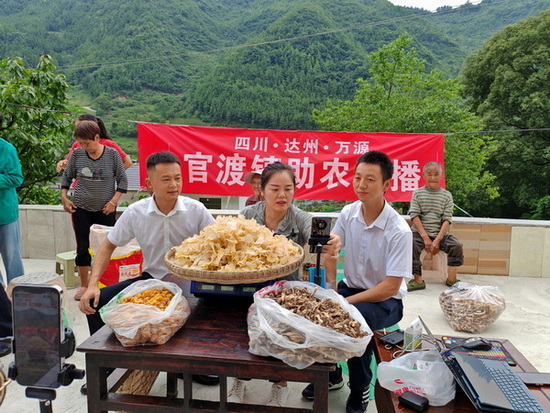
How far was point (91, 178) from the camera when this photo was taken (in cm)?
355

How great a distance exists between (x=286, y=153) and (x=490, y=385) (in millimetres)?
3928

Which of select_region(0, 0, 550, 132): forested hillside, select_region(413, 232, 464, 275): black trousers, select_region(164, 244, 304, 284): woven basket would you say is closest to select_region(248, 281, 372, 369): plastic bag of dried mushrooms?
select_region(164, 244, 304, 284): woven basket

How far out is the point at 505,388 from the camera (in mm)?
1537

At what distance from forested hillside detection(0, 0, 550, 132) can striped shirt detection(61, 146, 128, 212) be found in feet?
73.1

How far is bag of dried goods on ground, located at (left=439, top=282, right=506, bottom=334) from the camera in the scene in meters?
3.32

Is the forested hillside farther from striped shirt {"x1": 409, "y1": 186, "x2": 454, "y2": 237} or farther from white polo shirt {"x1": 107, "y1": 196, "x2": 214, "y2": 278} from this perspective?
white polo shirt {"x1": 107, "y1": 196, "x2": 214, "y2": 278}

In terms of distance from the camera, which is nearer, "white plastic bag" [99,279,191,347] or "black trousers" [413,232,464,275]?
"white plastic bag" [99,279,191,347]

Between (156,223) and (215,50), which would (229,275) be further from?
(215,50)

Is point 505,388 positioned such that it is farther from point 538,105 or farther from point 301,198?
point 538,105

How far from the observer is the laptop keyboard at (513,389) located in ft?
4.73

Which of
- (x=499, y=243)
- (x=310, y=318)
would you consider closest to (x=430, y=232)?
(x=499, y=243)

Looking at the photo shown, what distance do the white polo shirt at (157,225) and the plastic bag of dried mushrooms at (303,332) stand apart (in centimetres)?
100

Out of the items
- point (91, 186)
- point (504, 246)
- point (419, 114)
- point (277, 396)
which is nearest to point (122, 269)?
point (91, 186)

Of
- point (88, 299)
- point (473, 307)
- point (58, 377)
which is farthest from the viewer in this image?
A: point (473, 307)
